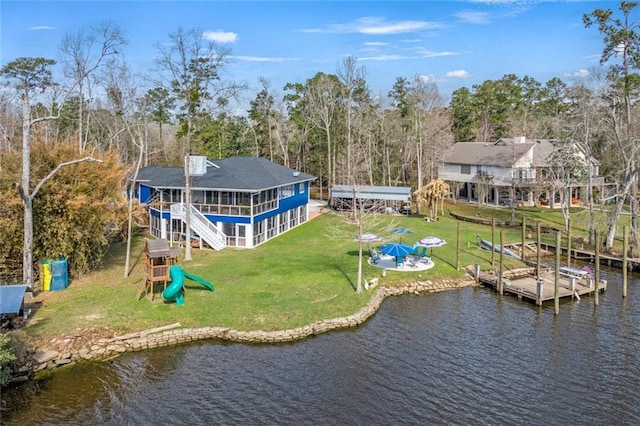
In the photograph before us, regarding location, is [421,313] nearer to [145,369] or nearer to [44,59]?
[145,369]

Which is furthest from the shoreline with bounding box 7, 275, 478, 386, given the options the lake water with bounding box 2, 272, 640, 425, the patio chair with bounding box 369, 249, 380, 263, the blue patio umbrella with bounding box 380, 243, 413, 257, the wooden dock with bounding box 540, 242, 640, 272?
the wooden dock with bounding box 540, 242, 640, 272

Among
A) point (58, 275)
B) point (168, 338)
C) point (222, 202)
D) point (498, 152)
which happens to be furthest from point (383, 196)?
point (168, 338)

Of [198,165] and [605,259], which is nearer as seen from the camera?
[605,259]

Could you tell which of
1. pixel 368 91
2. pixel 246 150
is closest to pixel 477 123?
pixel 368 91

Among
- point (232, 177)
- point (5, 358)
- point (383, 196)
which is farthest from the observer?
point (383, 196)

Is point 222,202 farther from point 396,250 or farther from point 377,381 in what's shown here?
point 377,381

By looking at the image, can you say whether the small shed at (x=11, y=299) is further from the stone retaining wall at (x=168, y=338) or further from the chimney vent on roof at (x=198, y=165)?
the chimney vent on roof at (x=198, y=165)

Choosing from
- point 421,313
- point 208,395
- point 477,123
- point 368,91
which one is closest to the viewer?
point 208,395
